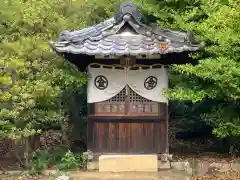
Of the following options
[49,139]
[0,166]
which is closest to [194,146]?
[49,139]

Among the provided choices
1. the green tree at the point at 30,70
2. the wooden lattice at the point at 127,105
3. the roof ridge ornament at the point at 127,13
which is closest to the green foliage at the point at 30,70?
the green tree at the point at 30,70

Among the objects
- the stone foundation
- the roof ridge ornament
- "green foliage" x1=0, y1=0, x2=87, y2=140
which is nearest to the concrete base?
the stone foundation

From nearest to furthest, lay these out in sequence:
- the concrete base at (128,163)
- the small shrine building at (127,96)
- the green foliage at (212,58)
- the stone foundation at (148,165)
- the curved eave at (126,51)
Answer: the green foliage at (212,58) → the curved eave at (126,51) → the stone foundation at (148,165) → the concrete base at (128,163) → the small shrine building at (127,96)

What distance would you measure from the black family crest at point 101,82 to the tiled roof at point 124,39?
3.96ft

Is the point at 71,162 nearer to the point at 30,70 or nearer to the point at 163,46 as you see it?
the point at 30,70

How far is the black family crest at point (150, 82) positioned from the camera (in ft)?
45.1

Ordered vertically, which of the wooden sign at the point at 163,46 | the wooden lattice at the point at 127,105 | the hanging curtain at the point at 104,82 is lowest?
the wooden lattice at the point at 127,105

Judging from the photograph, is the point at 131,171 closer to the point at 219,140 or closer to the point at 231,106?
the point at 231,106

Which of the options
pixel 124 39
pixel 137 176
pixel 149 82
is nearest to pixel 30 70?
pixel 124 39

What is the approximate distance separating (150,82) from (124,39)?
5.31ft

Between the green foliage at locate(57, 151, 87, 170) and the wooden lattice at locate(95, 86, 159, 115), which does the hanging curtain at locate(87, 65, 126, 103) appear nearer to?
the wooden lattice at locate(95, 86, 159, 115)

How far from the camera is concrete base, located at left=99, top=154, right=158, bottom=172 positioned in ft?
43.9

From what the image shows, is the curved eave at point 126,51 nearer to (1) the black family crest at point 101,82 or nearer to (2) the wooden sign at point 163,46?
(2) the wooden sign at point 163,46

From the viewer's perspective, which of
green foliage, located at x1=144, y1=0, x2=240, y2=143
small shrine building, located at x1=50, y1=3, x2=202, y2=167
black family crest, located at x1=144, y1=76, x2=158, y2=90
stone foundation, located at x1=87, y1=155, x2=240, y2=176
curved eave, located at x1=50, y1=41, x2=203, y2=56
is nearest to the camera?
green foliage, located at x1=144, y1=0, x2=240, y2=143
